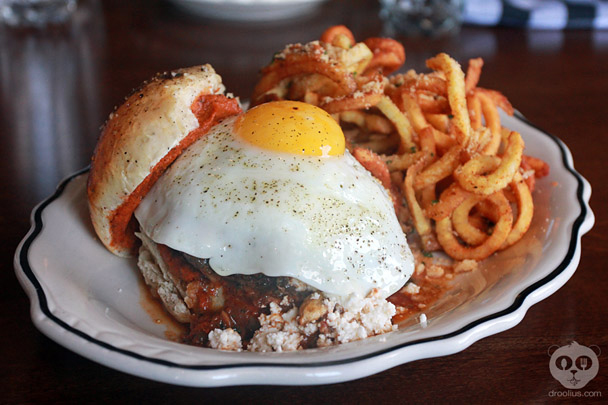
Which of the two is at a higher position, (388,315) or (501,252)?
(388,315)

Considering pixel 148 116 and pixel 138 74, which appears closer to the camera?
pixel 148 116

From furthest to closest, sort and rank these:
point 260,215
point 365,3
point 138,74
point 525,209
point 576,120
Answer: point 365,3 → point 138,74 → point 576,120 → point 525,209 → point 260,215

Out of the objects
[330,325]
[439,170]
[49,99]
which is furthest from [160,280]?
[49,99]

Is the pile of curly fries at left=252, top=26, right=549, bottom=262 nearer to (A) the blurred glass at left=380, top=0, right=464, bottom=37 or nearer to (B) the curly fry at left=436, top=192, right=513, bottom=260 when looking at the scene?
(B) the curly fry at left=436, top=192, right=513, bottom=260

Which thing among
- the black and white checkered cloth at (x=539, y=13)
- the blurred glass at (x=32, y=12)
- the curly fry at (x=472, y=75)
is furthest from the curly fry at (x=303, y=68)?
the blurred glass at (x=32, y=12)

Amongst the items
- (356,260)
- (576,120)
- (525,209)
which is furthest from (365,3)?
(356,260)

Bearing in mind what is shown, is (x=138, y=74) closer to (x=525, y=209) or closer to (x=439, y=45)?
(x=439, y=45)

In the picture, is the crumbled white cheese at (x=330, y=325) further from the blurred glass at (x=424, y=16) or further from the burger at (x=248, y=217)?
the blurred glass at (x=424, y=16)
